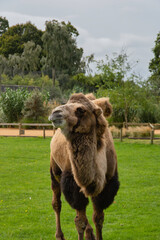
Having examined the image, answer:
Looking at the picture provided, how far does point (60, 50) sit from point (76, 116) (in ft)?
149

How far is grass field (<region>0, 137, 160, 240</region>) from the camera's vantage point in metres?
6.05

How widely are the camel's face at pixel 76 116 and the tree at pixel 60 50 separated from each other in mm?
42925

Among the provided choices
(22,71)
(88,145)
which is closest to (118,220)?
(88,145)

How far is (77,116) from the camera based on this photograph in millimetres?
3498

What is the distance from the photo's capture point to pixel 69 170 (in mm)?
4203

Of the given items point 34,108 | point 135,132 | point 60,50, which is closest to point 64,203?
point 135,132

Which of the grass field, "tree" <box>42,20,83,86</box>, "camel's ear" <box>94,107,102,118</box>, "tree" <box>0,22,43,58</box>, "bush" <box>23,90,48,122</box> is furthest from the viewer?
"tree" <box>0,22,43,58</box>

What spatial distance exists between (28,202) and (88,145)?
4.72m

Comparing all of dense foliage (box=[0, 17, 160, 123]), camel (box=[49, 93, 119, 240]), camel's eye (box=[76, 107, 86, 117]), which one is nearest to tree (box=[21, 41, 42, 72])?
dense foliage (box=[0, 17, 160, 123])

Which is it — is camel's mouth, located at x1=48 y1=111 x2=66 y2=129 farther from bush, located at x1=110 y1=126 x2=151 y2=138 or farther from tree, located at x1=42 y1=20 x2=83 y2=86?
tree, located at x1=42 y1=20 x2=83 y2=86

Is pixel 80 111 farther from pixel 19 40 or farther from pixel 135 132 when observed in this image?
pixel 19 40

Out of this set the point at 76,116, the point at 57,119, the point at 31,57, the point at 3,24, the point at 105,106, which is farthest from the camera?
the point at 3,24

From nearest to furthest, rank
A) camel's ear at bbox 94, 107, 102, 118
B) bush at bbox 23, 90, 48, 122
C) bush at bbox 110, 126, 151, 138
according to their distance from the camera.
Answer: camel's ear at bbox 94, 107, 102, 118 → bush at bbox 110, 126, 151, 138 → bush at bbox 23, 90, 48, 122

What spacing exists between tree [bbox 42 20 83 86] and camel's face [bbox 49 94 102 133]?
4292 centimetres
